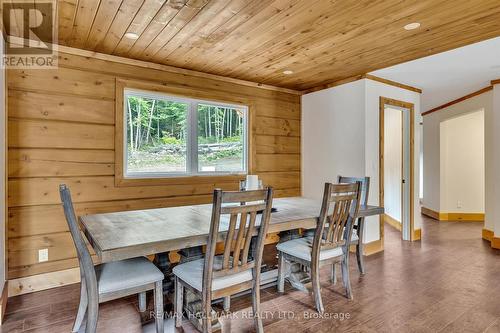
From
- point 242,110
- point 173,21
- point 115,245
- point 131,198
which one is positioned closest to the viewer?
point 115,245

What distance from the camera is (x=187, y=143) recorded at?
385 cm

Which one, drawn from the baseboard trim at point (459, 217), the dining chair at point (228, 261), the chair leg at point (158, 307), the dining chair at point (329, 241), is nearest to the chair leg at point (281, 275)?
the dining chair at point (329, 241)

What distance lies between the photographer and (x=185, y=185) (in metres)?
3.77

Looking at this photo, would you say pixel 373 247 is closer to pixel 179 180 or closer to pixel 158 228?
pixel 179 180

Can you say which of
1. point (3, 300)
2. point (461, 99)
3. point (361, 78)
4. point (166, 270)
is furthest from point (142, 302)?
point (461, 99)

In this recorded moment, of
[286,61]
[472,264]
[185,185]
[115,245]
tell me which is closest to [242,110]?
[286,61]

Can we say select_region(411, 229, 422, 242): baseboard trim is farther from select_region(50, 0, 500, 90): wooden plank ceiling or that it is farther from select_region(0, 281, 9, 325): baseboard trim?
select_region(0, 281, 9, 325): baseboard trim

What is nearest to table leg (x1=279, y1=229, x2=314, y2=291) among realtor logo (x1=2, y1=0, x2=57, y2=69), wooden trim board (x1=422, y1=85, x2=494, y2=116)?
realtor logo (x1=2, y1=0, x2=57, y2=69)

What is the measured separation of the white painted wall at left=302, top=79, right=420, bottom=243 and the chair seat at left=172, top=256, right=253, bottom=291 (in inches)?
99.8

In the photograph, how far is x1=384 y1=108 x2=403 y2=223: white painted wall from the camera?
17.4 feet

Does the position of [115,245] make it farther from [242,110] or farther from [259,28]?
[242,110]

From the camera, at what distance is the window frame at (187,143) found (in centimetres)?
332

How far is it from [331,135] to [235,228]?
2.96 m

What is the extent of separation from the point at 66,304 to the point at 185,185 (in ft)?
5.63
